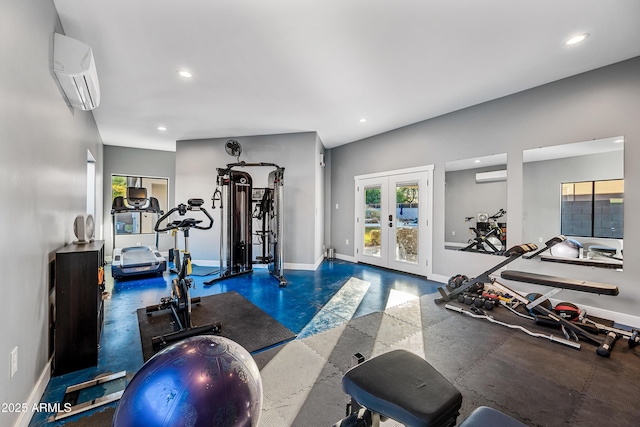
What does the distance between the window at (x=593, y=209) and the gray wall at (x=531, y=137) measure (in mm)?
138

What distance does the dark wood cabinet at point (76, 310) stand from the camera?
2.13 meters

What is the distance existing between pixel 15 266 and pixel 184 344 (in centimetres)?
159

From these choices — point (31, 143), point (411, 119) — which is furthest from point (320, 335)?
point (411, 119)

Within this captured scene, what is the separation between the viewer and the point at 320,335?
2.73 metres

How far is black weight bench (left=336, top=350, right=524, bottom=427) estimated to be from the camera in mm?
841

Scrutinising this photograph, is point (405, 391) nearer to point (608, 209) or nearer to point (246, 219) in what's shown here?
point (608, 209)

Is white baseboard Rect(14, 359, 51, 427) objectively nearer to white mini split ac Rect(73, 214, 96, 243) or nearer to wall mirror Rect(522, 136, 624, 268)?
white mini split ac Rect(73, 214, 96, 243)

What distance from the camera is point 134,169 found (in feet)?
23.2

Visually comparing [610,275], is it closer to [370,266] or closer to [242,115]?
[370,266]

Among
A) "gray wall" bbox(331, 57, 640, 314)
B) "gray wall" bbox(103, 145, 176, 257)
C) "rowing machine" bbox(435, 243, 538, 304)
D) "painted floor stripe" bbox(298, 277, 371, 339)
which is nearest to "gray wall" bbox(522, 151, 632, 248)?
"gray wall" bbox(331, 57, 640, 314)

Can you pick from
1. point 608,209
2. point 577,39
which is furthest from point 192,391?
point 608,209

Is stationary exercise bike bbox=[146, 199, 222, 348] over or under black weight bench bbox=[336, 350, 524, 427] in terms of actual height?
under

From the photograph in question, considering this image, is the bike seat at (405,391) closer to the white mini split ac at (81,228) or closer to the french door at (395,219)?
the white mini split ac at (81,228)

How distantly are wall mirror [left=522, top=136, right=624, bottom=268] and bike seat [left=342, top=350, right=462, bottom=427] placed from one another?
372cm
